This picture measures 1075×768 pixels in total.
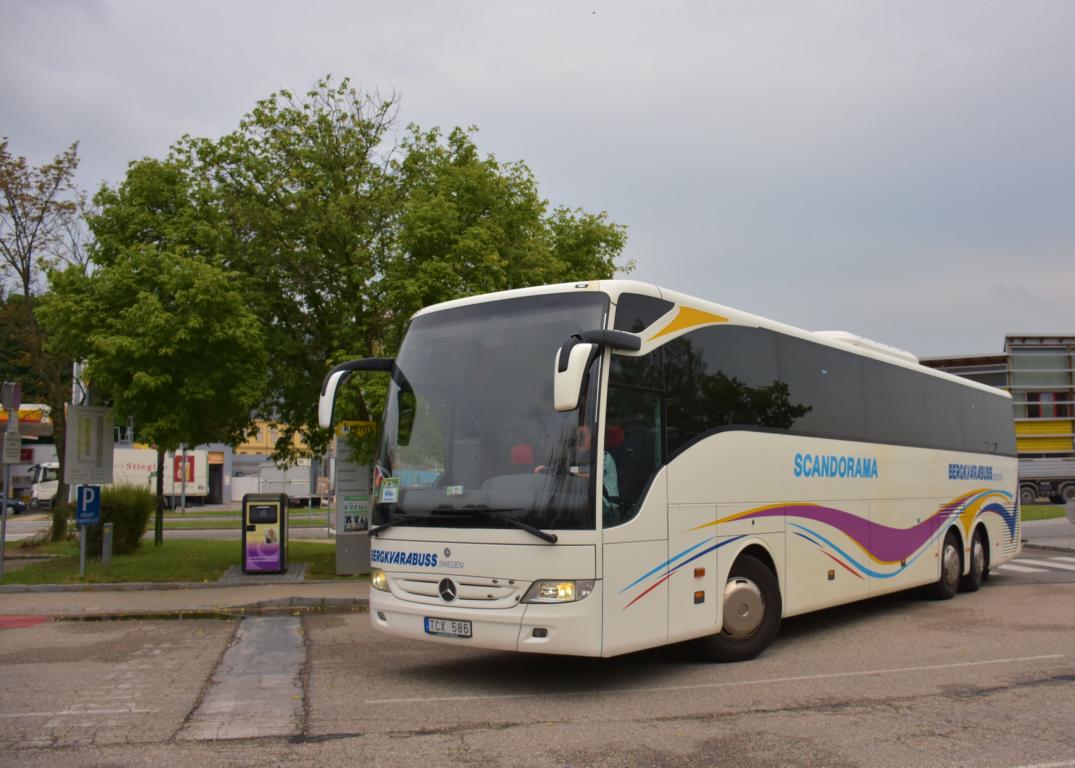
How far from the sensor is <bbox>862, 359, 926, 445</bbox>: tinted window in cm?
1255

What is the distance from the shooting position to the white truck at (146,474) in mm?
50062

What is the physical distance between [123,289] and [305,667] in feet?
30.4

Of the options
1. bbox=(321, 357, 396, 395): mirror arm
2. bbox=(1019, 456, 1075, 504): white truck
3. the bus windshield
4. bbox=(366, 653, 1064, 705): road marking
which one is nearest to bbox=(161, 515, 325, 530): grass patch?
bbox=(321, 357, 396, 395): mirror arm

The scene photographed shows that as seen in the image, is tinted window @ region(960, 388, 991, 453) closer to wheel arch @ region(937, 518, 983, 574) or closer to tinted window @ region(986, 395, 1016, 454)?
tinted window @ region(986, 395, 1016, 454)

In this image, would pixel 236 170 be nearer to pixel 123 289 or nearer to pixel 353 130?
pixel 353 130

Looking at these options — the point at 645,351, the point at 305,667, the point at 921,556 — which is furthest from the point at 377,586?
the point at 921,556

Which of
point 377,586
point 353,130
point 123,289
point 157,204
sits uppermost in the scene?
point 353,130

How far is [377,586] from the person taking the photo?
28.6 feet

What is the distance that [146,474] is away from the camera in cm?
5050

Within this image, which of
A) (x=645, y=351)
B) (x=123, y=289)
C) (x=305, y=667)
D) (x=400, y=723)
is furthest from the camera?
(x=123, y=289)

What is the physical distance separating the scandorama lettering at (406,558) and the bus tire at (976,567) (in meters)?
10.4

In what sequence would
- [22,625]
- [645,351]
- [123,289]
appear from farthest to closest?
[123,289]
[22,625]
[645,351]

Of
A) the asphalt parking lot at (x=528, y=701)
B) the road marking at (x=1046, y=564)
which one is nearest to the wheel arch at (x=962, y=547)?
the asphalt parking lot at (x=528, y=701)

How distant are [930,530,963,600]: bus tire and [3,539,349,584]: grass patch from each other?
989 centimetres
